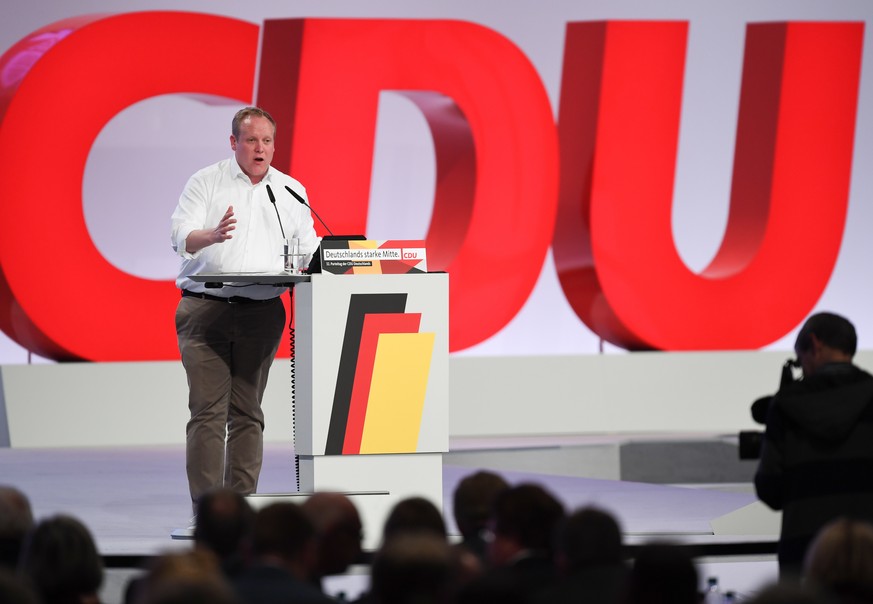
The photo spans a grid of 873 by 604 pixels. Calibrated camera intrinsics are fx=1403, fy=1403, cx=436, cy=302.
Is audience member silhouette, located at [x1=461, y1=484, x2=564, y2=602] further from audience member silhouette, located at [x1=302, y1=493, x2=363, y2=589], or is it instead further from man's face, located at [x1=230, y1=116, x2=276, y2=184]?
man's face, located at [x1=230, y1=116, x2=276, y2=184]

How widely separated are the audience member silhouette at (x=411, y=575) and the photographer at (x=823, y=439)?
1.60 metres

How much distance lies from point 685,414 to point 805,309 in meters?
1.04

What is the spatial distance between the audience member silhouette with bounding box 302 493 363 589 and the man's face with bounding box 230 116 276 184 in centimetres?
193

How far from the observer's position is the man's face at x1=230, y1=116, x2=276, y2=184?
15.9 ft

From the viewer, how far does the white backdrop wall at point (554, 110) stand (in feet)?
32.0

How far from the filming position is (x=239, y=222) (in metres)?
4.91

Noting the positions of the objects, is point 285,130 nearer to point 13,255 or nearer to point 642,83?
point 13,255

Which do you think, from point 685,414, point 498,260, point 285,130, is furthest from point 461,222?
point 685,414

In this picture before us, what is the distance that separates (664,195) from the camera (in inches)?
357

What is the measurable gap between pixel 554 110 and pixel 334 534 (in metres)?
7.79

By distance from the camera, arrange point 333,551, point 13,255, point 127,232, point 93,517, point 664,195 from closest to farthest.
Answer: point 333,551
point 93,517
point 13,255
point 664,195
point 127,232

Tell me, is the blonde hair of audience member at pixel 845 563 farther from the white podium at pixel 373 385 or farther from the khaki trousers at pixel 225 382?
the khaki trousers at pixel 225 382

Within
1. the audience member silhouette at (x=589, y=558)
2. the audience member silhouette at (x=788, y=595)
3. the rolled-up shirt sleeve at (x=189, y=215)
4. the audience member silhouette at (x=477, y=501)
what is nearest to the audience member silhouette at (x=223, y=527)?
the audience member silhouette at (x=477, y=501)

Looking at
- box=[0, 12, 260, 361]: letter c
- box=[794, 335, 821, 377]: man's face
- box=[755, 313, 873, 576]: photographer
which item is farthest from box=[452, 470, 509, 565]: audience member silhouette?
box=[0, 12, 260, 361]: letter c
